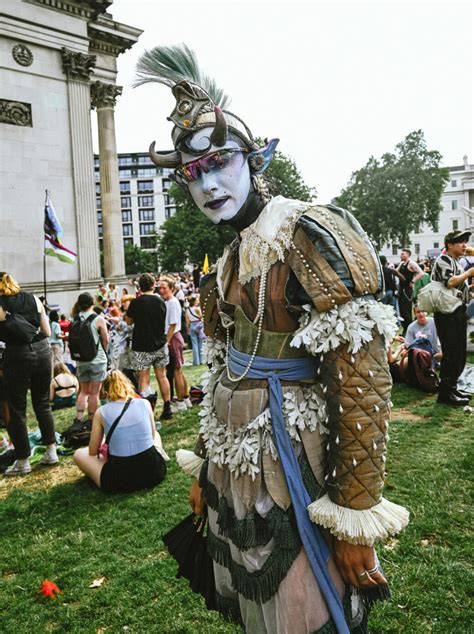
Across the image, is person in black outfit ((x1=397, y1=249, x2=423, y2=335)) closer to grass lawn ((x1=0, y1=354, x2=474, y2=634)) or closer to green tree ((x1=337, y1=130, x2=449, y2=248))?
grass lawn ((x1=0, y1=354, x2=474, y2=634))

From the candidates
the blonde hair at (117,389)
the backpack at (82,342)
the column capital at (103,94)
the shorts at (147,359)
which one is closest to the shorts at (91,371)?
the backpack at (82,342)

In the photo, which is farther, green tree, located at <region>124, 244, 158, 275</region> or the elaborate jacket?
green tree, located at <region>124, 244, 158, 275</region>

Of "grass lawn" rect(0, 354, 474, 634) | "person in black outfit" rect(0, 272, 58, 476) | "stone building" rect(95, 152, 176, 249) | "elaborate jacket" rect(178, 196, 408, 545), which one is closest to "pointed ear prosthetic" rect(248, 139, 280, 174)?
"elaborate jacket" rect(178, 196, 408, 545)

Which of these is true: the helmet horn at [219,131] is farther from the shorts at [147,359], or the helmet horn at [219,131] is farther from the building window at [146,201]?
the building window at [146,201]

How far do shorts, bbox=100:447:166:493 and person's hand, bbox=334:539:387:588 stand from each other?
12.2 ft

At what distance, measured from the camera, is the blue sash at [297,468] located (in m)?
1.59

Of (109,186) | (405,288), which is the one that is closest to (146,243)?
(109,186)

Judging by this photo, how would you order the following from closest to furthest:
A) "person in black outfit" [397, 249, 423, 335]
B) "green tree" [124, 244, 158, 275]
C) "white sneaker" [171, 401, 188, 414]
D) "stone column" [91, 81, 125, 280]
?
"white sneaker" [171, 401, 188, 414] < "person in black outfit" [397, 249, 423, 335] < "stone column" [91, 81, 125, 280] < "green tree" [124, 244, 158, 275]

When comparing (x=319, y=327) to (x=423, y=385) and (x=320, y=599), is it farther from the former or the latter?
(x=423, y=385)

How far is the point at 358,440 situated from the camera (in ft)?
5.13

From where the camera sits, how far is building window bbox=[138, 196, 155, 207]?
106875 mm

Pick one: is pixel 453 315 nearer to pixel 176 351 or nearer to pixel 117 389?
pixel 176 351

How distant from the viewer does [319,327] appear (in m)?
1.59

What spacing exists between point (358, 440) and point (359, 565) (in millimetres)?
402
